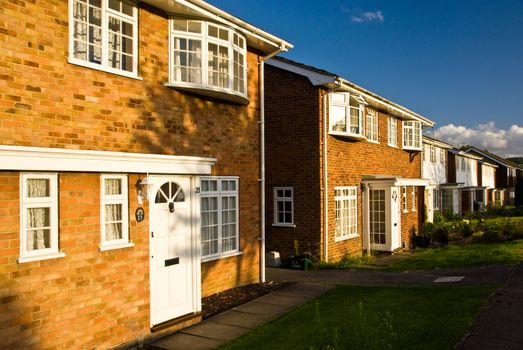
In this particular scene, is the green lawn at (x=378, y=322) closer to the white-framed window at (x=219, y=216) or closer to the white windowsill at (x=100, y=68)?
the white-framed window at (x=219, y=216)

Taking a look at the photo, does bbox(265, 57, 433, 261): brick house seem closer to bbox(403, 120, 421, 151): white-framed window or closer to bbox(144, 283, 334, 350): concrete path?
bbox(144, 283, 334, 350): concrete path

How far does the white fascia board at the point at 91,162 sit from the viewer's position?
→ 5.65 meters

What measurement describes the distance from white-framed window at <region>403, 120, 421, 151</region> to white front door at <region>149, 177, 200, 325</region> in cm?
1485

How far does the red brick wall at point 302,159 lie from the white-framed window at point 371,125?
175cm

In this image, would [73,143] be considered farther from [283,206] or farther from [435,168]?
[435,168]

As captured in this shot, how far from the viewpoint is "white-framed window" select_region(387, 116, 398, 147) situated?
19.2m

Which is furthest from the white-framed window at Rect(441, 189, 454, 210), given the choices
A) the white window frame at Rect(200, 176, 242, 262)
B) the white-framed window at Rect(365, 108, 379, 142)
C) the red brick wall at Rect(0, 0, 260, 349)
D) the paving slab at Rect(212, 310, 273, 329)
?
the red brick wall at Rect(0, 0, 260, 349)

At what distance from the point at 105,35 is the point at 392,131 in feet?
49.2

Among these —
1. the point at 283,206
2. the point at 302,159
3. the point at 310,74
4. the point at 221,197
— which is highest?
the point at 310,74

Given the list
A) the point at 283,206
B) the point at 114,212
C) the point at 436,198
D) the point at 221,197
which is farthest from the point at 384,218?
the point at 436,198

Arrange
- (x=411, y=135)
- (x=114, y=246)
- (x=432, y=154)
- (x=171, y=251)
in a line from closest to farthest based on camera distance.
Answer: (x=114, y=246)
(x=171, y=251)
(x=411, y=135)
(x=432, y=154)

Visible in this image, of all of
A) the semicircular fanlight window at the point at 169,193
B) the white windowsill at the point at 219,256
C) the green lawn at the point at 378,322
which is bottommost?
the green lawn at the point at 378,322

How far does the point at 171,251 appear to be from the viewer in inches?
314

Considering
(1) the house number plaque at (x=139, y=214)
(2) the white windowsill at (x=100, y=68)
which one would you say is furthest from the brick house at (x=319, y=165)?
(1) the house number plaque at (x=139, y=214)
